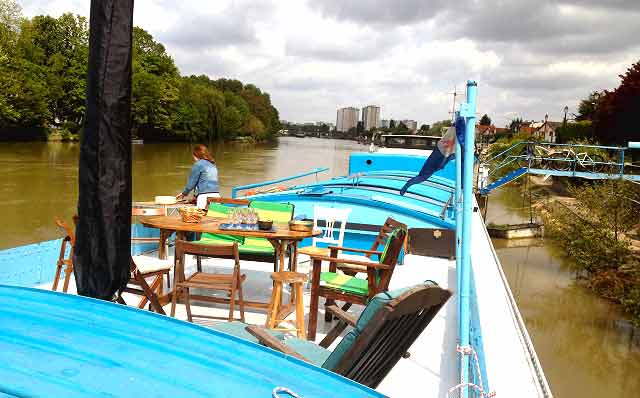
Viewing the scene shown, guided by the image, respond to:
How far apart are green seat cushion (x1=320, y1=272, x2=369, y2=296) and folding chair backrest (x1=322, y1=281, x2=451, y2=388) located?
1605mm

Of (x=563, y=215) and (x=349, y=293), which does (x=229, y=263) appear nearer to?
(x=349, y=293)

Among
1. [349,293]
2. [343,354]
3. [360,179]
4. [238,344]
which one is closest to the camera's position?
[238,344]

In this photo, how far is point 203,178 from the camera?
6.98 meters

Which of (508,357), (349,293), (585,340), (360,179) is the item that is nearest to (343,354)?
(508,357)

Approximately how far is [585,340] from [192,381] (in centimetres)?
932

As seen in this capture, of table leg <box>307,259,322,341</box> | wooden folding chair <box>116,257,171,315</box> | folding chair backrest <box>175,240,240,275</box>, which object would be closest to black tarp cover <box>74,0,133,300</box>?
wooden folding chair <box>116,257,171,315</box>

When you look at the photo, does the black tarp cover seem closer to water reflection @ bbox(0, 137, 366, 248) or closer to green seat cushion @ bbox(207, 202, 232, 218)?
green seat cushion @ bbox(207, 202, 232, 218)

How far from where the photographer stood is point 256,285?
5.77 metres

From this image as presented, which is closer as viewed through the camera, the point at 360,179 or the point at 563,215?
the point at 360,179

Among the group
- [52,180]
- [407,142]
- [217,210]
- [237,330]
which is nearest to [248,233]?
[217,210]

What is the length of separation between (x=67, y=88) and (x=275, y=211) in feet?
150

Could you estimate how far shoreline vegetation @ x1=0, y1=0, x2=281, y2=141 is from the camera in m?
39.7

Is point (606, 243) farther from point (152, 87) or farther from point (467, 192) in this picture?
point (152, 87)

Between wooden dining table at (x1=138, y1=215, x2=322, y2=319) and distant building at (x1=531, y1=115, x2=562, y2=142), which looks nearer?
wooden dining table at (x1=138, y1=215, x2=322, y2=319)
